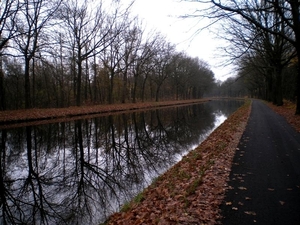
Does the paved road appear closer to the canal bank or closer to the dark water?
the canal bank

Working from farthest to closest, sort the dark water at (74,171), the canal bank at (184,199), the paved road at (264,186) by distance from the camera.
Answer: the dark water at (74,171) → the canal bank at (184,199) → the paved road at (264,186)

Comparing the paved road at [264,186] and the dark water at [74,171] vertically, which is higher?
the paved road at [264,186]

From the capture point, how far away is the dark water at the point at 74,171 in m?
5.62

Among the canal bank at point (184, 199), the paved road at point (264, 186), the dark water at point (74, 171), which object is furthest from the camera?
the dark water at point (74, 171)

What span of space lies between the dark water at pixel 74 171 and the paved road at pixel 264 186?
113 inches

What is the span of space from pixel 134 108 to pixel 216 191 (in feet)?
107

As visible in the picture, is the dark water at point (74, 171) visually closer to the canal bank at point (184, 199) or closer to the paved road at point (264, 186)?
the canal bank at point (184, 199)

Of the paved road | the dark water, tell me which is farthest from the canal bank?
the dark water

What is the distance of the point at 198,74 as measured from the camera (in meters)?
75.1

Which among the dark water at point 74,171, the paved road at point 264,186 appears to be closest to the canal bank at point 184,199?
the paved road at point 264,186

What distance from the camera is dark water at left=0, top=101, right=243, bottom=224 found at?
18.5ft

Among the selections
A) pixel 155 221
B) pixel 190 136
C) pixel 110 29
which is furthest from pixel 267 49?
pixel 155 221

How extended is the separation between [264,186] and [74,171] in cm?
613

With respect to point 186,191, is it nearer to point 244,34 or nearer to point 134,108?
point 244,34
